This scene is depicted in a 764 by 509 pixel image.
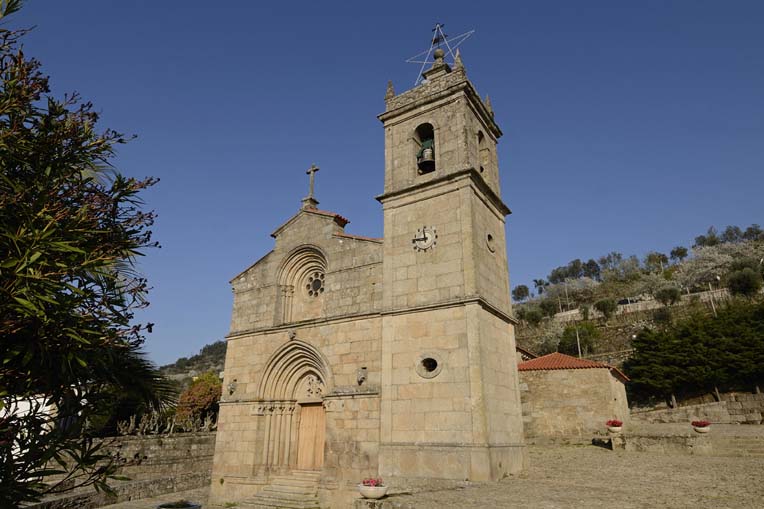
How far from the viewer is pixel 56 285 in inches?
158

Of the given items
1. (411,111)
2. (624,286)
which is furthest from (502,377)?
(624,286)

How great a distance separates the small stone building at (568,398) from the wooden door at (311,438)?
1080 centimetres

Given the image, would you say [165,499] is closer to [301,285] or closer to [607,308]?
[301,285]

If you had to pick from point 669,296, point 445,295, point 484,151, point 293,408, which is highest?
point 669,296

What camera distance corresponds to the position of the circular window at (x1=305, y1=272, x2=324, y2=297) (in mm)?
15266

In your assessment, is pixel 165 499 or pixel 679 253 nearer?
pixel 165 499

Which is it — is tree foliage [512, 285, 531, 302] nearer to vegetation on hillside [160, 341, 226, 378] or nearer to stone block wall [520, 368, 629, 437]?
vegetation on hillside [160, 341, 226, 378]

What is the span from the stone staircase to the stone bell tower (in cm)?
259

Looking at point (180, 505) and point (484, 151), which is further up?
point (484, 151)

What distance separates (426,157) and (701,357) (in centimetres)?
3143

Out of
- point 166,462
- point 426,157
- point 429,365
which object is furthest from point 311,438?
point 426,157

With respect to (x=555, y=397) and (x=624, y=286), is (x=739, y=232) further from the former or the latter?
(x=555, y=397)

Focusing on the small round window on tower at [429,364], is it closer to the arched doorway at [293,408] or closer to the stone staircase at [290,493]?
the arched doorway at [293,408]

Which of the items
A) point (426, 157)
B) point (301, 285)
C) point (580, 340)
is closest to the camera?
point (426, 157)
